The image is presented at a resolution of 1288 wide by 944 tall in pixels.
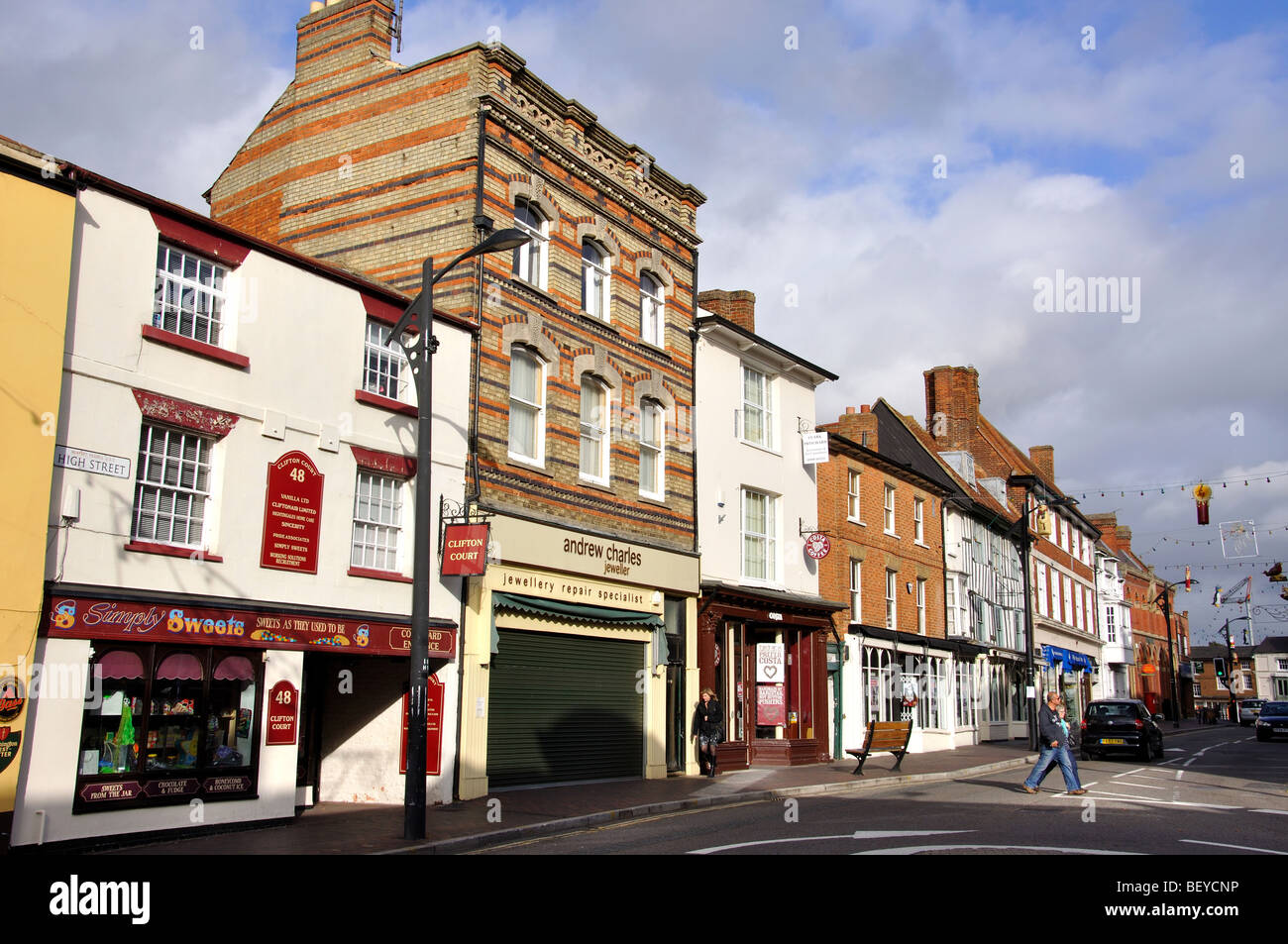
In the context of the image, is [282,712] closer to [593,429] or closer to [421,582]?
[421,582]

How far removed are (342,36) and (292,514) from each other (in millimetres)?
11757

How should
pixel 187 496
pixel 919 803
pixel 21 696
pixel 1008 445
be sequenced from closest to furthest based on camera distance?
pixel 21 696, pixel 187 496, pixel 919 803, pixel 1008 445

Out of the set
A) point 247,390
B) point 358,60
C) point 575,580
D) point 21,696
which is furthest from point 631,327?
point 21,696

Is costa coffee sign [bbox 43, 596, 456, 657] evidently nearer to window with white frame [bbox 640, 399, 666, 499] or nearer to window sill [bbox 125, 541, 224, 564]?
window sill [bbox 125, 541, 224, 564]

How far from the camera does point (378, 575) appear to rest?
15.3 meters

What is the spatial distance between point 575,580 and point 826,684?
33.1 feet

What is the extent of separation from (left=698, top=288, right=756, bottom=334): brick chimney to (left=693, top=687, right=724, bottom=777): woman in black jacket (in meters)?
9.53

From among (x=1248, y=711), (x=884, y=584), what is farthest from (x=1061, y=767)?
(x=1248, y=711)

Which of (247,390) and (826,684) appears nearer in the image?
(247,390)

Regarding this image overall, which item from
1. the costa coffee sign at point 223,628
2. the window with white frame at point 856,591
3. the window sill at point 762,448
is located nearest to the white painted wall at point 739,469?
the window sill at point 762,448

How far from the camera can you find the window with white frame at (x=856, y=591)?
28.4 meters

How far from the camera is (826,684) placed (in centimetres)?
2658

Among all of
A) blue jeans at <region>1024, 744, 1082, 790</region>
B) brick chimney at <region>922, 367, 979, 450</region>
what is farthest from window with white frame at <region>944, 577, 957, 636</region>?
blue jeans at <region>1024, 744, 1082, 790</region>
